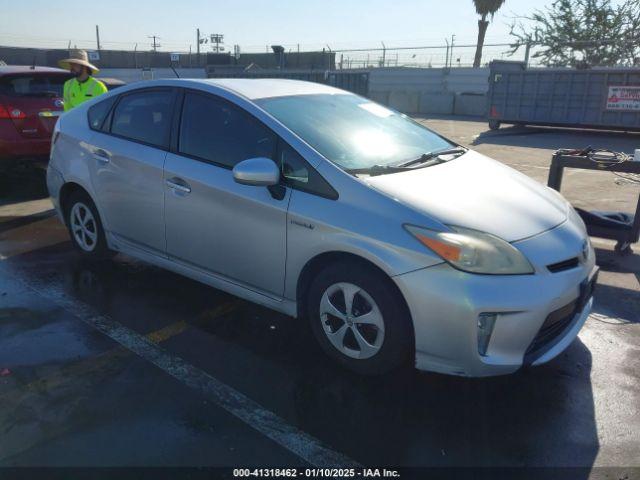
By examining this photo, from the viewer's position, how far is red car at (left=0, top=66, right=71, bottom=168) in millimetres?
7223

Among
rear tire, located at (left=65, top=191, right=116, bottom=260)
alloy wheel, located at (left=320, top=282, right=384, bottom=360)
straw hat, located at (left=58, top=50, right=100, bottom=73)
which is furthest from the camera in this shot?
straw hat, located at (left=58, top=50, right=100, bottom=73)

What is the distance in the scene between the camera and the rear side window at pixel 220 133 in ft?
11.3

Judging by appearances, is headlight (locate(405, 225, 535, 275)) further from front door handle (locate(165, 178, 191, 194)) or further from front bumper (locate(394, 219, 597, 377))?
front door handle (locate(165, 178, 191, 194))

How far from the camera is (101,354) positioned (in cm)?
336

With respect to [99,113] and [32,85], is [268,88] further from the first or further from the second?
[32,85]

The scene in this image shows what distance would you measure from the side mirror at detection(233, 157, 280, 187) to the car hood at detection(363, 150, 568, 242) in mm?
521

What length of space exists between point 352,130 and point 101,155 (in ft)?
6.84

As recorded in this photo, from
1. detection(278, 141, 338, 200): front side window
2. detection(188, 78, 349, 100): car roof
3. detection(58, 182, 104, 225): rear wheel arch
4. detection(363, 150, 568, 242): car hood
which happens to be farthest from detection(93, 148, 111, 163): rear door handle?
detection(363, 150, 568, 242): car hood

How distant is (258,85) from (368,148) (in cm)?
104

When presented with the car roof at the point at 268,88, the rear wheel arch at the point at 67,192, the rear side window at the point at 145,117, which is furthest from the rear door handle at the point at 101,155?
the car roof at the point at 268,88

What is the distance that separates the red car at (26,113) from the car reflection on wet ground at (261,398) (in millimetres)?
3909

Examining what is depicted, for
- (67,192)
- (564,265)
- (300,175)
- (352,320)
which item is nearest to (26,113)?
(67,192)

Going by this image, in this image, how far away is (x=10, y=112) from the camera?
7199mm

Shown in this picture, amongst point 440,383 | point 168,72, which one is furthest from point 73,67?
point 168,72
